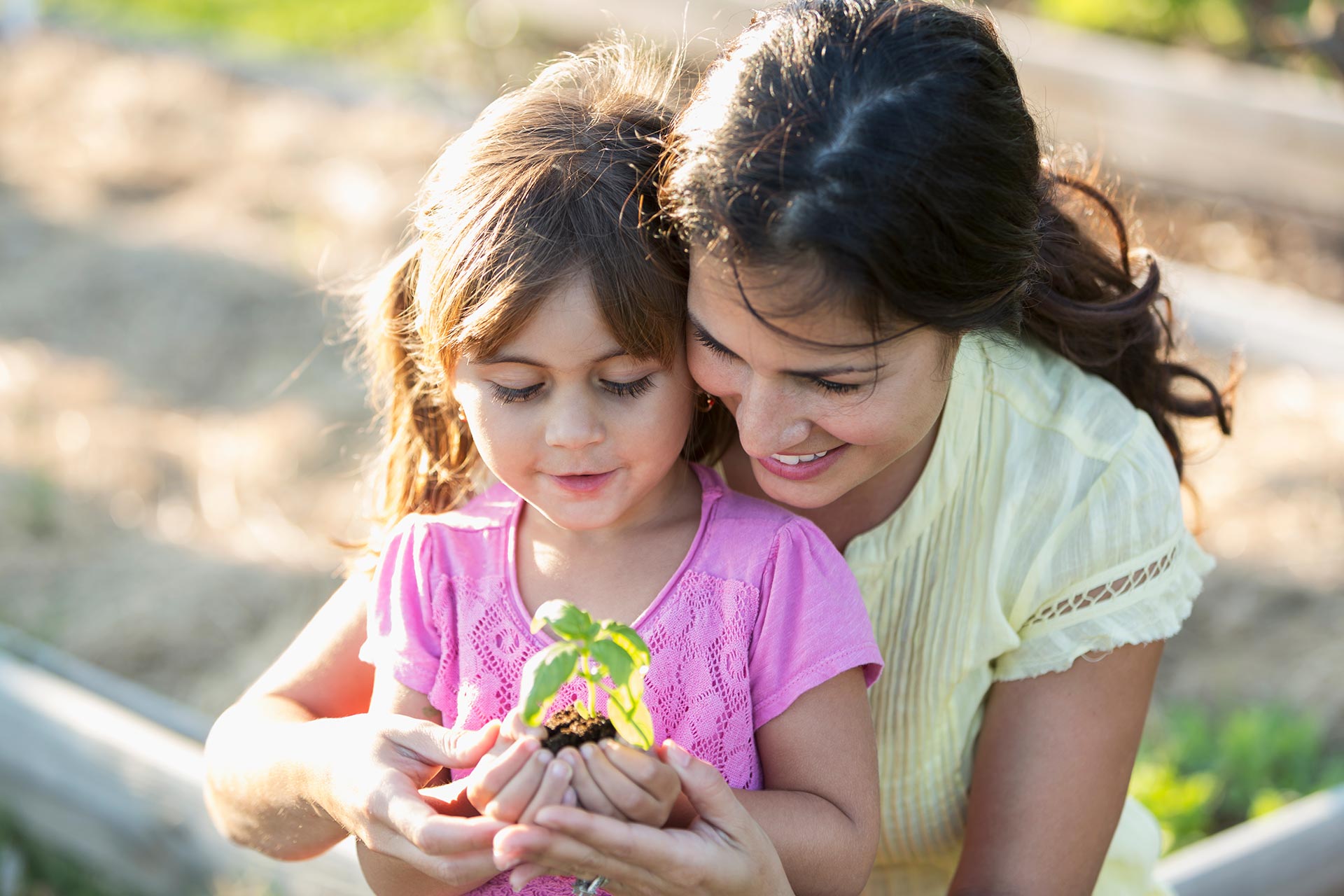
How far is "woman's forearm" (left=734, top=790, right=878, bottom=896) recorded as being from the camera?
1.56 metres

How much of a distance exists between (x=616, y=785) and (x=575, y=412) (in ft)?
1.43

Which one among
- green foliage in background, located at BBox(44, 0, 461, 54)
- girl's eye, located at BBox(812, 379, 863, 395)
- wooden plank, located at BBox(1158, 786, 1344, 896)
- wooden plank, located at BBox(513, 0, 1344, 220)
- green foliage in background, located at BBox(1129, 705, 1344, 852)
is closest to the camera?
girl's eye, located at BBox(812, 379, 863, 395)

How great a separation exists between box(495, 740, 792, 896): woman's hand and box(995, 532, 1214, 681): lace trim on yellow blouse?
60 cm

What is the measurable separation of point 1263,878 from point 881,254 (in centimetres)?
180

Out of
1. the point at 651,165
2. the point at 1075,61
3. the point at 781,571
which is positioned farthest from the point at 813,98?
the point at 1075,61

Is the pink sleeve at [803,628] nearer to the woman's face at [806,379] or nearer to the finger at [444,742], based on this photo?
the woman's face at [806,379]

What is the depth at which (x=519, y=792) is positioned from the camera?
4.62ft

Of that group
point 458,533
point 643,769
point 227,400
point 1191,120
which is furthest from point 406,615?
point 1191,120

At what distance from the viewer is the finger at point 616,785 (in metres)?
1.42

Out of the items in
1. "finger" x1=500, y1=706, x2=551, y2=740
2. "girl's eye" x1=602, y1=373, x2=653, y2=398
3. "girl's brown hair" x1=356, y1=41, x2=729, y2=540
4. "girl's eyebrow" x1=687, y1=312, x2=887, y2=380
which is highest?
"girl's brown hair" x1=356, y1=41, x2=729, y2=540

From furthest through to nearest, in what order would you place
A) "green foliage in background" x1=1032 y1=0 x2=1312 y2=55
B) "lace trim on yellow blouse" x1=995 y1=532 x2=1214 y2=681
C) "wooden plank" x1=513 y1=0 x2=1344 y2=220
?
"green foliage in background" x1=1032 y1=0 x2=1312 y2=55 → "wooden plank" x1=513 y1=0 x2=1344 y2=220 → "lace trim on yellow blouse" x1=995 y1=532 x2=1214 y2=681

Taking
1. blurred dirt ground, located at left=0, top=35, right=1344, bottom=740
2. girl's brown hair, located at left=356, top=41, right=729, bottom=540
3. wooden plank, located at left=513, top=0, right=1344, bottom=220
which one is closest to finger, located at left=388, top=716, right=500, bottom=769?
girl's brown hair, located at left=356, top=41, right=729, bottom=540

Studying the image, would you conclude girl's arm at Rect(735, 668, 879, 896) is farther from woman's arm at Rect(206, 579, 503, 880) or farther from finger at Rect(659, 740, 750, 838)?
woman's arm at Rect(206, 579, 503, 880)

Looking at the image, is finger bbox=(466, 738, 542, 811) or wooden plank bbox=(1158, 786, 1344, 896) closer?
finger bbox=(466, 738, 542, 811)
